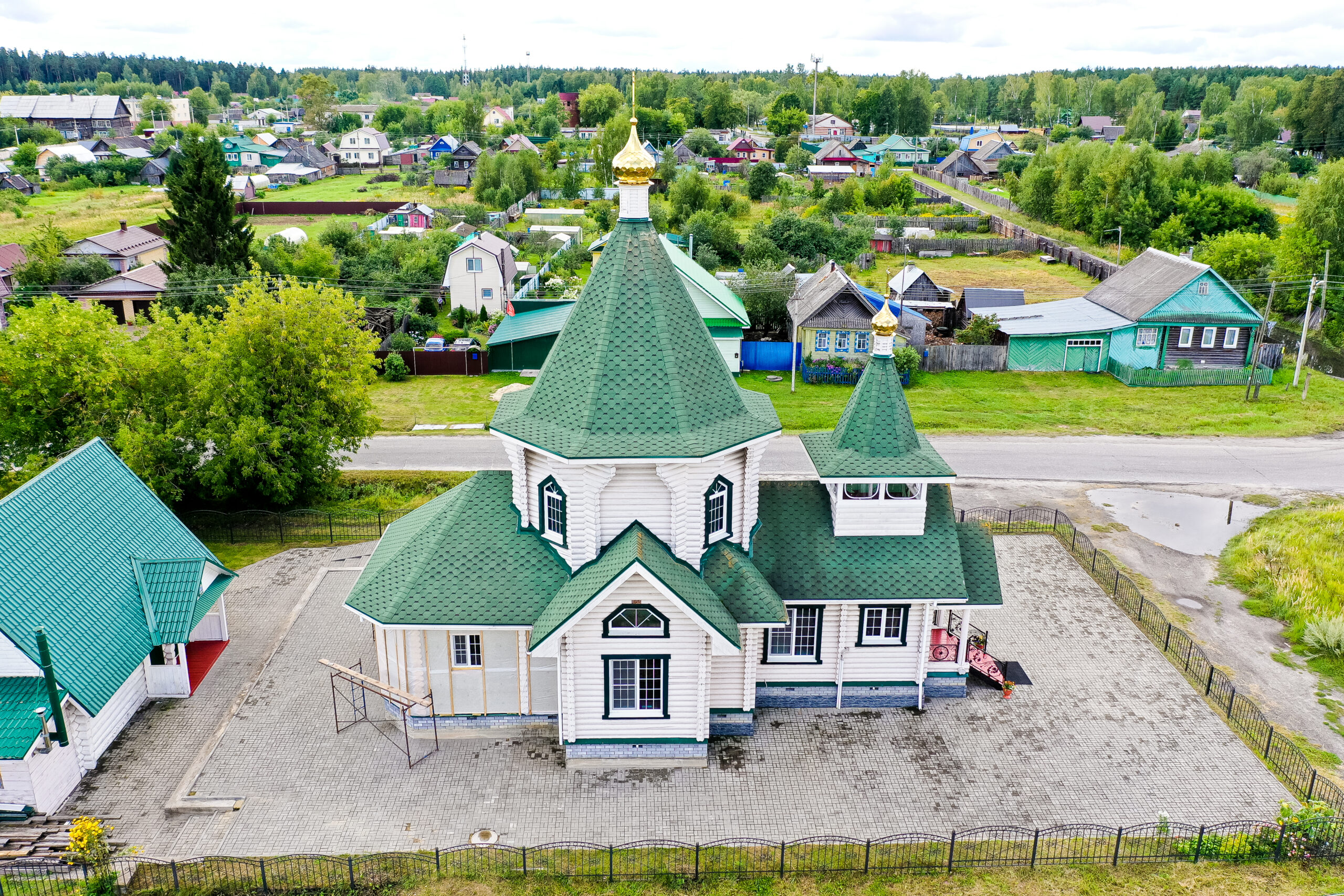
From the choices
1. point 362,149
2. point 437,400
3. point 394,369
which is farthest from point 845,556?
point 362,149

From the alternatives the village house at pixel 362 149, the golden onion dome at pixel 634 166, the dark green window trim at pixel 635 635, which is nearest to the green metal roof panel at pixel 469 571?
the dark green window trim at pixel 635 635

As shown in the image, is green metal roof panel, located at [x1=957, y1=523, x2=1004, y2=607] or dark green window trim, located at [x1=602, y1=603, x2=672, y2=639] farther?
green metal roof panel, located at [x1=957, y1=523, x2=1004, y2=607]

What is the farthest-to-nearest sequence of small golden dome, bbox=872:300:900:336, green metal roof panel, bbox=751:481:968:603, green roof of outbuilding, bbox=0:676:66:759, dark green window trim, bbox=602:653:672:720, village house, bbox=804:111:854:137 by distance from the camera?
village house, bbox=804:111:854:137 < small golden dome, bbox=872:300:900:336 < green metal roof panel, bbox=751:481:968:603 < dark green window trim, bbox=602:653:672:720 < green roof of outbuilding, bbox=0:676:66:759

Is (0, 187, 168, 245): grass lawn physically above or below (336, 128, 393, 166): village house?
below

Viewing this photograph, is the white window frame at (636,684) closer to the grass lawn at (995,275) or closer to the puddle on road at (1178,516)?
the puddle on road at (1178,516)

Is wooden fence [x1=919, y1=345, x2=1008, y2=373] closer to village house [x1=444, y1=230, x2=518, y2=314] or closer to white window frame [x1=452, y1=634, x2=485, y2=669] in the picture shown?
village house [x1=444, y1=230, x2=518, y2=314]

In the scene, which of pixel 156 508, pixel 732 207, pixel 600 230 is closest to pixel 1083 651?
pixel 156 508

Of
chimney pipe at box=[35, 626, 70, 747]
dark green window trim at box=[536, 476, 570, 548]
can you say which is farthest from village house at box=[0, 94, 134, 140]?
dark green window trim at box=[536, 476, 570, 548]

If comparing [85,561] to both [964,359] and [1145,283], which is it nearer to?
[964,359]
